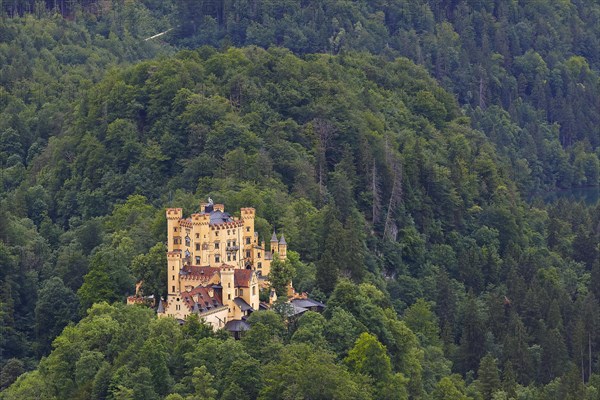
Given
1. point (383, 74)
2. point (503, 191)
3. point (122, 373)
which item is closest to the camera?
point (122, 373)

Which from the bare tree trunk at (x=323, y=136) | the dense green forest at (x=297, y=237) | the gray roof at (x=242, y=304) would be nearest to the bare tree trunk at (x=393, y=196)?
the dense green forest at (x=297, y=237)

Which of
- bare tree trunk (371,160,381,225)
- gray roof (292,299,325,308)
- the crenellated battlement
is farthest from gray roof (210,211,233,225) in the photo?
bare tree trunk (371,160,381,225)

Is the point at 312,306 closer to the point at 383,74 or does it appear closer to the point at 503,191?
the point at 503,191

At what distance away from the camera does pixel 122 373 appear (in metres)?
112

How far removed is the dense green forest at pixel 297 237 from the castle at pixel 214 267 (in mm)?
1559

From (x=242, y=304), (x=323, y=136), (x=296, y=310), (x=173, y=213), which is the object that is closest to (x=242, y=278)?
(x=242, y=304)

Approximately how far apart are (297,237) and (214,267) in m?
17.4

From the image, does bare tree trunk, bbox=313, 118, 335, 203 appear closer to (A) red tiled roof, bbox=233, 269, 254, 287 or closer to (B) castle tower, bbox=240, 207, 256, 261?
(B) castle tower, bbox=240, 207, 256, 261

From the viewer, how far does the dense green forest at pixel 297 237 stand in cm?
11569

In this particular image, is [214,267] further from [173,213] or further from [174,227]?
[173,213]

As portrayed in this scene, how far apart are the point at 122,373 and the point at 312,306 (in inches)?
586

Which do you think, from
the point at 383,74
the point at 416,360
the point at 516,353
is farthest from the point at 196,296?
the point at 383,74

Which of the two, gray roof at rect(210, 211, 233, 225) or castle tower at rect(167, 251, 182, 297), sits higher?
gray roof at rect(210, 211, 233, 225)

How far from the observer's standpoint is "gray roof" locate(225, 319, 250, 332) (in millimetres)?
116225
